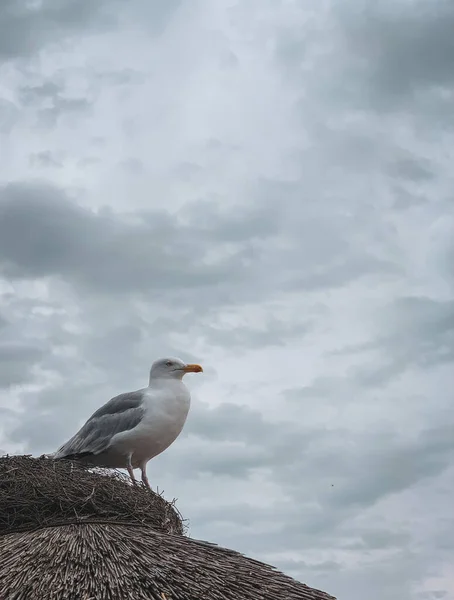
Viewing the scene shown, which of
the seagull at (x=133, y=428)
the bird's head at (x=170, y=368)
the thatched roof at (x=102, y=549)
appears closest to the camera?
the thatched roof at (x=102, y=549)

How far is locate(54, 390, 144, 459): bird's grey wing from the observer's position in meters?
10.8

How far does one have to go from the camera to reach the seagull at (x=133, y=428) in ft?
35.4

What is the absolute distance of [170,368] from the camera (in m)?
11.4

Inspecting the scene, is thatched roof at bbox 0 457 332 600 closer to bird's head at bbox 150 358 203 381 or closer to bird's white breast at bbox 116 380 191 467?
bird's white breast at bbox 116 380 191 467

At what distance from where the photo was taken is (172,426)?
11.0m

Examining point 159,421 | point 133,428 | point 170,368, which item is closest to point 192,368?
point 170,368

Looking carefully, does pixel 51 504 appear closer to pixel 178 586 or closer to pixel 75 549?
pixel 75 549

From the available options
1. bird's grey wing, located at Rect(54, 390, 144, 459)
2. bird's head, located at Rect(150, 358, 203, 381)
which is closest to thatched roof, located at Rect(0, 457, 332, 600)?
bird's grey wing, located at Rect(54, 390, 144, 459)

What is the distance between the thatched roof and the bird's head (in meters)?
1.84

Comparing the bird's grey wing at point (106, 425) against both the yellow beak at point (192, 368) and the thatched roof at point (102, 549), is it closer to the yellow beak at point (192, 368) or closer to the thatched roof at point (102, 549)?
the yellow beak at point (192, 368)

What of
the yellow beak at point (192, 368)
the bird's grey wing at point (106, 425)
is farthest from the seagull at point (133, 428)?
the yellow beak at point (192, 368)

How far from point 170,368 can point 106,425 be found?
1.03 m

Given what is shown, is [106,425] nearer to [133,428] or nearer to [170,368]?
[133,428]

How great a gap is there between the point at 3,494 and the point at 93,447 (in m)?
1.98
